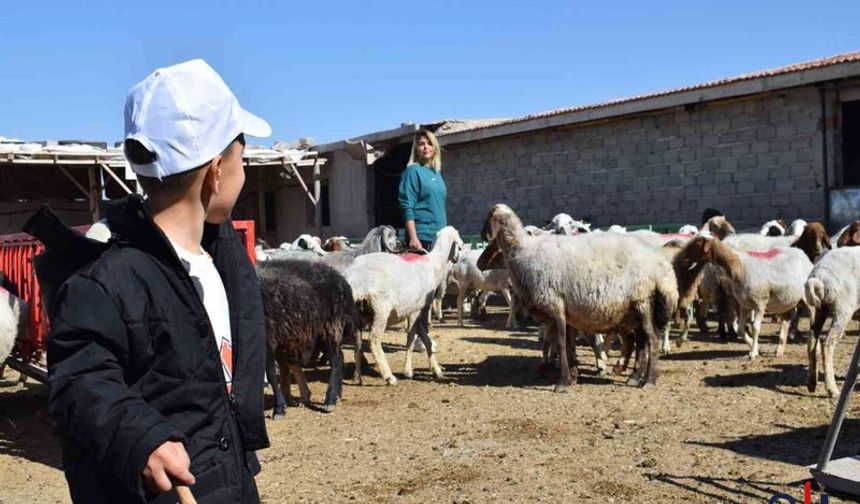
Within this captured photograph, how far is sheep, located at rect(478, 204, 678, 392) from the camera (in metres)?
9.09

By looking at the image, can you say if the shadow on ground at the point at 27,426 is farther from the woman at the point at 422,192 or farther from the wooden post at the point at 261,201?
the wooden post at the point at 261,201

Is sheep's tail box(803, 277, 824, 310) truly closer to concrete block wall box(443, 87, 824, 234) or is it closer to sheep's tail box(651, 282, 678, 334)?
sheep's tail box(651, 282, 678, 334)

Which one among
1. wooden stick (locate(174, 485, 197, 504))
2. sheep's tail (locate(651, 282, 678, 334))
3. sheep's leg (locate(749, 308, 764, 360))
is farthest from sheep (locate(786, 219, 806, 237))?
wooden stick (locate(174, 485, 197, 504))

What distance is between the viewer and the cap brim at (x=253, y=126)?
7.69 feet

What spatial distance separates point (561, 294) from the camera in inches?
362

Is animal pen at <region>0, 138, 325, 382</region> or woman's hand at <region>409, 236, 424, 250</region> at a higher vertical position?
animal pen at <region>0, 138, 325, 382</region>

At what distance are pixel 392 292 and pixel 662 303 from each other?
2947mm

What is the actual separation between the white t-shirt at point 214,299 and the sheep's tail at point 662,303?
742cm

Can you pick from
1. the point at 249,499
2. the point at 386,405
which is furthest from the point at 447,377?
Result: the point at 249,499

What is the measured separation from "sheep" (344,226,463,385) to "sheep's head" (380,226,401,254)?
1.21 m

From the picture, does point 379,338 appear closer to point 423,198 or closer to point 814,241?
point 423,198

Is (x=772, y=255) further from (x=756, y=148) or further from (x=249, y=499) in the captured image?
(x=249, y=499)

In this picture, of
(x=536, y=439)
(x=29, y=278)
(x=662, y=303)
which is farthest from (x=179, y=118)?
(x=662, y=303)

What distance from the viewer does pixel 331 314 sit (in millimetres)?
8695
